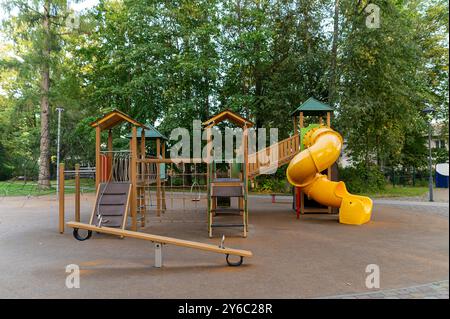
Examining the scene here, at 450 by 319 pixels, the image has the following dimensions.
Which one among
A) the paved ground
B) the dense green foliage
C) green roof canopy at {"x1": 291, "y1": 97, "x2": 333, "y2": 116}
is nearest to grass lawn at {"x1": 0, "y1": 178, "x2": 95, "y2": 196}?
the dense green foliage

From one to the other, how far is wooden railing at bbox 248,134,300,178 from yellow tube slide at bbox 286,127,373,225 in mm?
1061

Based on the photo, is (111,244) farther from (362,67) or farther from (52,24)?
(52,24)

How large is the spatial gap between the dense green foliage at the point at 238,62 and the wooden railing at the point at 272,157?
27.4ft

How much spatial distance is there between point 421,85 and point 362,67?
5219mm

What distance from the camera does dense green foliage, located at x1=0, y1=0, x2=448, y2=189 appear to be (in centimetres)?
2131

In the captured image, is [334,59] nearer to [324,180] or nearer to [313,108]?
[313,108]

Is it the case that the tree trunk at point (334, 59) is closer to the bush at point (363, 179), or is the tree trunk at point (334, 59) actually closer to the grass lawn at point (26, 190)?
the bush at point (363, 179)

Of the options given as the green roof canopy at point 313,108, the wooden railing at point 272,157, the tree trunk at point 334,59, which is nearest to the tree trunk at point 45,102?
the wooden railing at point 272,157

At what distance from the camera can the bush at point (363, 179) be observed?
22984 mm

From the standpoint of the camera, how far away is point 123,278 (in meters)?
5.65

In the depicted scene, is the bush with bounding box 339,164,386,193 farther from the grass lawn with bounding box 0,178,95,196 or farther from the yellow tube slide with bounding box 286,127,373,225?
the grass lawn with bounding box 0,178,95,196

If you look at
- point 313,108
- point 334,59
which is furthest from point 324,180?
point 334,59

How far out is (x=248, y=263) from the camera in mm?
6578

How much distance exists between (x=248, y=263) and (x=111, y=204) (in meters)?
5.14
